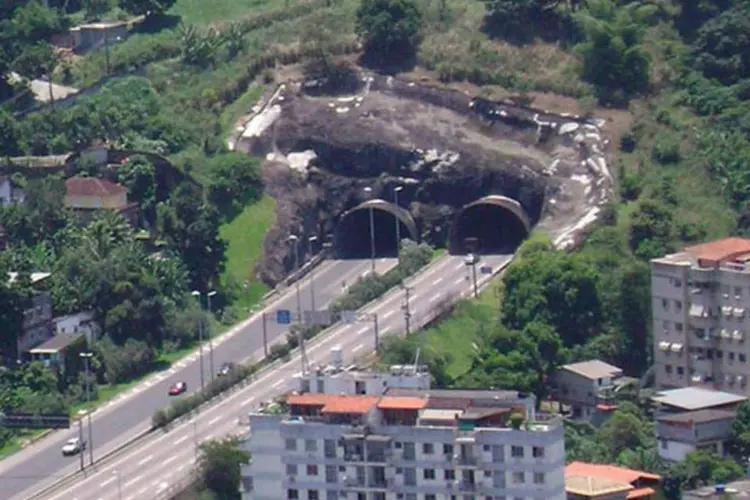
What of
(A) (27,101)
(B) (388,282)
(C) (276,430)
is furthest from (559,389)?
(A) (27,101)

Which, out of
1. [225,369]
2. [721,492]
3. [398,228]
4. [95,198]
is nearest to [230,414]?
[225,369]

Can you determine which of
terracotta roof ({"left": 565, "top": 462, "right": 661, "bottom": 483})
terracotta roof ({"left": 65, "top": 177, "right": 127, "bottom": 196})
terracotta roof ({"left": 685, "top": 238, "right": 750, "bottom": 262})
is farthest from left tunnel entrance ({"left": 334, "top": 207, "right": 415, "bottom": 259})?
terracotta roof ({"left": 565, "top": 462, "right": 661, "bottom": 483})

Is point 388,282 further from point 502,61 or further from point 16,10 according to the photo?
point 16,10

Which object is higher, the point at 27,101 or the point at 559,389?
the point at 27,101

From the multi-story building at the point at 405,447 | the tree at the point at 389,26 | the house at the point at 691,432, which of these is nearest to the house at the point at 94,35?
the tree at the point at 389,26

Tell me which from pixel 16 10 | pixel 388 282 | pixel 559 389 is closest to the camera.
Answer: pixel 559 389

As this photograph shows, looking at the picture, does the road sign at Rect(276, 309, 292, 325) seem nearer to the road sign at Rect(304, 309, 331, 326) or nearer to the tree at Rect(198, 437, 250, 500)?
the road sign at Rect(304, 309, 331, 326)

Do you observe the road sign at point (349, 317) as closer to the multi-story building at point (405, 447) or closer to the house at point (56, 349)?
the house at point (56, 349)

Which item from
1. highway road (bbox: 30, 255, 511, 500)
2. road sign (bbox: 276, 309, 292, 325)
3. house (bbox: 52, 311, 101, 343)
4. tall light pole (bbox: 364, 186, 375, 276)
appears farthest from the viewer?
tall light pole (bbox: 364, 186, 375, 276)
